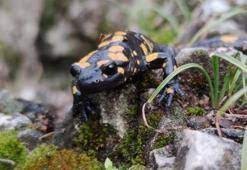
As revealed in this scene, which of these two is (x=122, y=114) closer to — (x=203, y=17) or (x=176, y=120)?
(x=176, y=120)

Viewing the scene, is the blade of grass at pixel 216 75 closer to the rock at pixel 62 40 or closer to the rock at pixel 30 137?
the rock at pixel 30 137

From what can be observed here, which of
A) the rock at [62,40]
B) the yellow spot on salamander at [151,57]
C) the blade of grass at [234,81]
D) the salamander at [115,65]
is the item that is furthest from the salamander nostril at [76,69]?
A: the rock at [62,40]

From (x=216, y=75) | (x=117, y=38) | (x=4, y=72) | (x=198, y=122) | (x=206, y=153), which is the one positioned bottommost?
(x=206, y=153)

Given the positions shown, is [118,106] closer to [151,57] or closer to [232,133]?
[151,57]

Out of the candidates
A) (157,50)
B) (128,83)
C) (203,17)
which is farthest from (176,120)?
(203,17)

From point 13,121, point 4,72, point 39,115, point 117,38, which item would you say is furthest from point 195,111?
point 4,72

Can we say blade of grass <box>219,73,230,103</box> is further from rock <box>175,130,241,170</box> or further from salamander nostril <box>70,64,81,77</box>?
salamander nostril <box>70,64,81,77</box>
